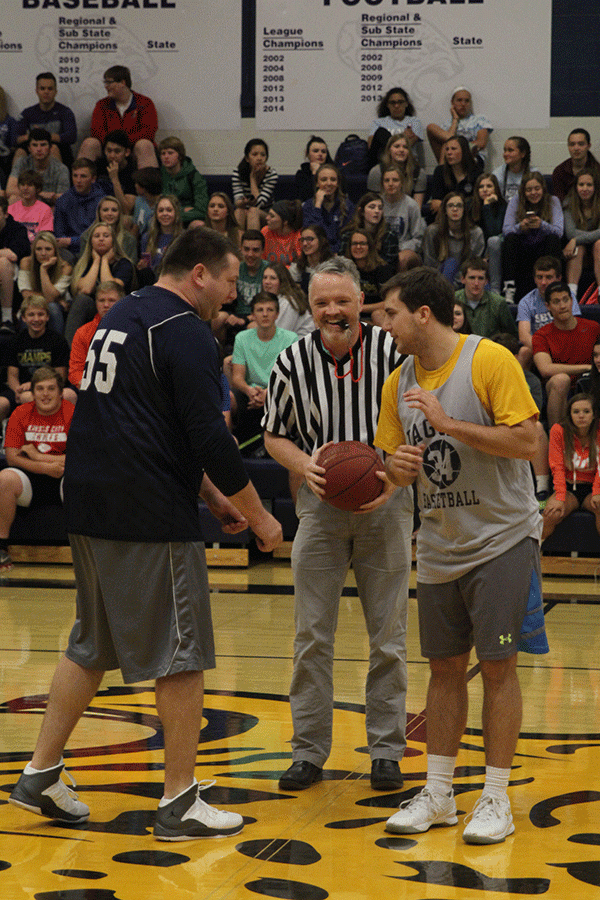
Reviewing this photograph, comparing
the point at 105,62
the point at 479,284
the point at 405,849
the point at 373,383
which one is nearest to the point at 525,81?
the point at 479,284

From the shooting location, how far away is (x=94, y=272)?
992 cm

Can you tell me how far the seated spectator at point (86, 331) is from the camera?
9.02m

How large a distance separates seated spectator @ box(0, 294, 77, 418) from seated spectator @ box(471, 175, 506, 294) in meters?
3.86

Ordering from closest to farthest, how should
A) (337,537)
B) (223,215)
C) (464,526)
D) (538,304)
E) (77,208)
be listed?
1. (464,526)
2. (337,537)
3. (538,304)
4. (223,215)
5. (77,208)

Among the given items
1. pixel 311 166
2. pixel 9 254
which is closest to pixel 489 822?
pixel 9 254

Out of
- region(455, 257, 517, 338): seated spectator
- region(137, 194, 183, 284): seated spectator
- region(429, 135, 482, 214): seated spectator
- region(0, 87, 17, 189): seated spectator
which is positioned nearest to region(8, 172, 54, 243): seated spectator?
region(0, 87, 17, 189): seated spectator

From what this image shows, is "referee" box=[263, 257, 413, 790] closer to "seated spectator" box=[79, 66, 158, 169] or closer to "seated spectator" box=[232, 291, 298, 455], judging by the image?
"seated spectator" box=[232, 291, 298, 455]

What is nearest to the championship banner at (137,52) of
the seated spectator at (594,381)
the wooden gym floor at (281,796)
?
the seated spectator at (594,381)

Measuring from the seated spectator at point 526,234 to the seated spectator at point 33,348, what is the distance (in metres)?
3.96

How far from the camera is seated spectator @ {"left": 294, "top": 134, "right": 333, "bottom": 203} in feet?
36.9

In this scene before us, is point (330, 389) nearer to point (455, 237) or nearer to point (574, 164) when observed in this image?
point (455, 237)

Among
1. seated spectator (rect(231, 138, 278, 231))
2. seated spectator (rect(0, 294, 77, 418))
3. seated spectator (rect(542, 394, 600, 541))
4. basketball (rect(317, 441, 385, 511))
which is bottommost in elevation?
seated spectator (rect(542, 394, 600, 541))

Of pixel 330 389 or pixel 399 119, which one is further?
pixel 399 119

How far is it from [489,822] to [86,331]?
6710mm
